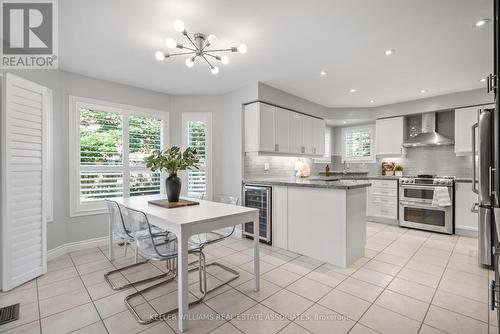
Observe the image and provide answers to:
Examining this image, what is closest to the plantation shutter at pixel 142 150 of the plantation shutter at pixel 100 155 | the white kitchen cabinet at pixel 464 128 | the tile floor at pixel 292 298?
the plantation shutter at pixel 100 155

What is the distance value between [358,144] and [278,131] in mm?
2877

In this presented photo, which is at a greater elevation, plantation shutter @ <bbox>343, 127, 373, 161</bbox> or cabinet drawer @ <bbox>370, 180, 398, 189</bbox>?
plantation shutter @ <bbox>343, 127, 373, 161</bbox>

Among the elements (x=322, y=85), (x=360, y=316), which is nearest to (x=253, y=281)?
(x=360, y=316)

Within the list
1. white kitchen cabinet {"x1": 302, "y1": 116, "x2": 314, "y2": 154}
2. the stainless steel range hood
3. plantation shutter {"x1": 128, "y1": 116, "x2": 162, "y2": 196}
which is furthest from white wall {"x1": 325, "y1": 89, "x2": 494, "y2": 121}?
plantation shutter {"x1": 128, "y1": 116, "x2": 162, "y2": 196}

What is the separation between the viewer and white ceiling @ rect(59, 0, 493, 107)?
2035 millimetres

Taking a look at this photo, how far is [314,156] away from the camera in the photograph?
16.8 ft

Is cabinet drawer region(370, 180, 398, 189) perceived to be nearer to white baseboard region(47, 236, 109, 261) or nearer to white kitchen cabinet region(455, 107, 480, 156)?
white kitchen cabinet region(455, 107, 480, 156)

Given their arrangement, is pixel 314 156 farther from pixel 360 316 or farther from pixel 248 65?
pixel 360 316

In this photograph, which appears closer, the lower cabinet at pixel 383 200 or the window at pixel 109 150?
the window at pixel 109 150

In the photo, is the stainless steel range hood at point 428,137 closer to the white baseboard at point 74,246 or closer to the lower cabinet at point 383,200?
the lower cabinet at point 383,200

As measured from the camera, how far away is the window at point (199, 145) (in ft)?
14.4

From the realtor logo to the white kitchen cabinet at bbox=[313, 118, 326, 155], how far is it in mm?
4367

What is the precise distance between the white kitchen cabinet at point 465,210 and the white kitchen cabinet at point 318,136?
8.03 feet

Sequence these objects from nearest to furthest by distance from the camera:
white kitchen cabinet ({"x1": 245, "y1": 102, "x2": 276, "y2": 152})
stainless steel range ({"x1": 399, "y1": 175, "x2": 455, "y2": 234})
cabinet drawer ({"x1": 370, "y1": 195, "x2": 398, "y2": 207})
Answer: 1. white kitchen cabinet ({"x1": 245, "y1": 102, "x2": 276, "y2": 152})
2. stainless steel range ({"x1": 399, "y1": 175, "x2": 455, "y2": 234})
3. cabinet drawer ({"x1": 370, "y1": 195, "x2": 398, "y2": 207})
